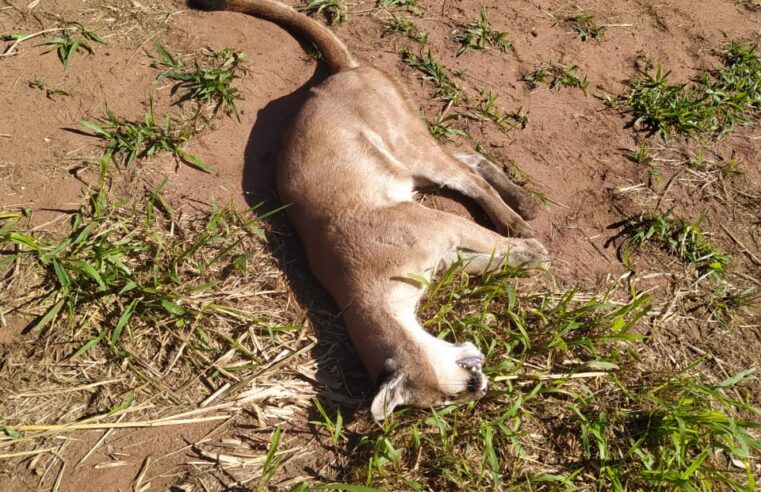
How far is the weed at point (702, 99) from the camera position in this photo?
4699mm

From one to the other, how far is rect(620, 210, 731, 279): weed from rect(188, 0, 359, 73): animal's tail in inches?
105

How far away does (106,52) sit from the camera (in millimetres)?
4602

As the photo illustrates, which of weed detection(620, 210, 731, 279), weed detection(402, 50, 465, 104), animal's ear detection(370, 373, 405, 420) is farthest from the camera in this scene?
weed detection(402, 50, 465, 104)

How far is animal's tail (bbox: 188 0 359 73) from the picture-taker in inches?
184

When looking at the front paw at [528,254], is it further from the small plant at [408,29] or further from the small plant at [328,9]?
the small plant at [328,9]

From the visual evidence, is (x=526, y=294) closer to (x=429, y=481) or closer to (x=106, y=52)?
(x=429, y=481)

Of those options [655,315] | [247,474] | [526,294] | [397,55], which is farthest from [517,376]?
[397,55]

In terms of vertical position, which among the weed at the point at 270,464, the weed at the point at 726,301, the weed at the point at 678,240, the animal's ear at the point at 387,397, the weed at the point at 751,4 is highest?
the weed at the point at 751,4

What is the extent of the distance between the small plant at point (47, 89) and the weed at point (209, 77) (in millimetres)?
741

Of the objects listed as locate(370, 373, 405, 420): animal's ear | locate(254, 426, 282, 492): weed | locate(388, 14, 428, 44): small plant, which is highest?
locate(388, 14, 428, 44): small plant

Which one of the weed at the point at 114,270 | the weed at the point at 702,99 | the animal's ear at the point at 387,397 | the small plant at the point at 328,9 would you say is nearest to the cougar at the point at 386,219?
the animal's ear at the point at 387,397

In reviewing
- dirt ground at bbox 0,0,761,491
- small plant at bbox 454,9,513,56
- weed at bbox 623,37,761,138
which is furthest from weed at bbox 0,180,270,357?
weed at bbox 623,37,761,138

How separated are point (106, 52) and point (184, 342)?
2793 millimetres

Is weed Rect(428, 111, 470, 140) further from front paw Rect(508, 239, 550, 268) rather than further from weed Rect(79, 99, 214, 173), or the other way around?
weed Rect(79, 99, 214, 173)
